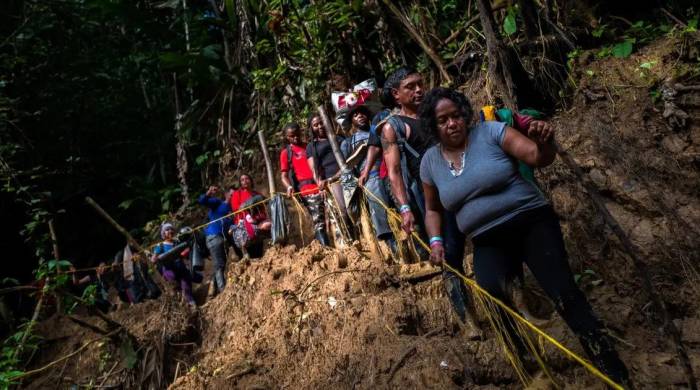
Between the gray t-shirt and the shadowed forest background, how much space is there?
268 centimetres

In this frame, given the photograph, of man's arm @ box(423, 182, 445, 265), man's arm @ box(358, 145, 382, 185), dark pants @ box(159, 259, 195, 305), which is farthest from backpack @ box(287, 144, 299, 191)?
man's arm @ box(423, 182, 445, 265)

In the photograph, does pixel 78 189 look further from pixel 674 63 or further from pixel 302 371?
pixel 674 63

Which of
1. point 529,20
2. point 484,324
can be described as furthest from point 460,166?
point 529,20

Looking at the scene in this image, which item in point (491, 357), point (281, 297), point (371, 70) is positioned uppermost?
point (371, 70)

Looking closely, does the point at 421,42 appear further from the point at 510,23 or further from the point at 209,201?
the point at 209,201

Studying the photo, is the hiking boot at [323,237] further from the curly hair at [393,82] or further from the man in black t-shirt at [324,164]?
the curly hair at [393,82]

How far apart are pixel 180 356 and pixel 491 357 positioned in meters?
3.40

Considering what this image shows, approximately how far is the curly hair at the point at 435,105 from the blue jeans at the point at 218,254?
4.38m

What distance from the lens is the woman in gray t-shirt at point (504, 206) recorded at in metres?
2.36

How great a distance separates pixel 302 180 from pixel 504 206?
12.6 feet

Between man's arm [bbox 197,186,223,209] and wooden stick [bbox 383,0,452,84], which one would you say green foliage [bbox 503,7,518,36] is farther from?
man's arm [bbox 197,186,223,209]

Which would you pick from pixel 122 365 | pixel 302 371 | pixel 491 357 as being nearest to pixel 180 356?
pixel 122 365

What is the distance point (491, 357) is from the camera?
10.8 ft

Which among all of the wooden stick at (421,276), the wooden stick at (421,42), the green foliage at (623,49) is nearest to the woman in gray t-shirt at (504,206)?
the wooden stick at (421,276)
